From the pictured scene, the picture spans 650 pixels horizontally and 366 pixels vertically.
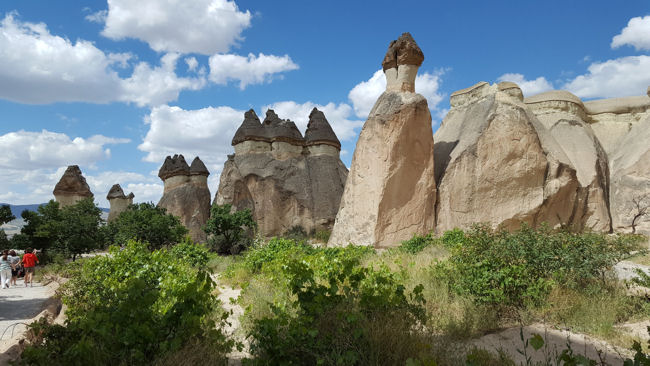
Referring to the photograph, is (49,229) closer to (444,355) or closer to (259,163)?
(259,163)

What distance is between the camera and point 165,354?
10.7 feet

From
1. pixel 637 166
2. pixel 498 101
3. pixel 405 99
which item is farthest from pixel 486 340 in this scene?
pixel 637 166

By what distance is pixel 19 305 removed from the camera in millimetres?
8242

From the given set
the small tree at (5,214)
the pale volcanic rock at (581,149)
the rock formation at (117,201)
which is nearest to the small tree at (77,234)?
the small tree at (5,214)

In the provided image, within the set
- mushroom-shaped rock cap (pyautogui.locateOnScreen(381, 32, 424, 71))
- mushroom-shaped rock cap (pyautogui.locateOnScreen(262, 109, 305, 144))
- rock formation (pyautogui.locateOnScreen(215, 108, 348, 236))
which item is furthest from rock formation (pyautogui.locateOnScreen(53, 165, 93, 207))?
mushroom-shaped rock cap (pyautogui.locateOnScreen(381, 32, 424, 71))

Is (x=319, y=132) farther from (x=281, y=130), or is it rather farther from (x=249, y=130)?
(x=249, y=130)

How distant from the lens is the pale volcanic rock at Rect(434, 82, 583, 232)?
12.3 metres

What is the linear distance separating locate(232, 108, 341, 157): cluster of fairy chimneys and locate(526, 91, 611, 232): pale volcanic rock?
32.8 ft

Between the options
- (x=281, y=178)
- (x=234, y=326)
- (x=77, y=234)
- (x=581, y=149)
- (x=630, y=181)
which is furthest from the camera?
(x=281, y=178)

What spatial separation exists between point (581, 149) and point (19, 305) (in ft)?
57.3

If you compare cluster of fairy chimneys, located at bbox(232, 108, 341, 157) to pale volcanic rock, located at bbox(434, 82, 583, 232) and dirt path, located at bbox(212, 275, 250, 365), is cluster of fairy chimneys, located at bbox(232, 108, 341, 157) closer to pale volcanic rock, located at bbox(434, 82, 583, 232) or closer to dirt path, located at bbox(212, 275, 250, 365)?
pale volcanic rock, located at bbox(434, 82, 583, 232)

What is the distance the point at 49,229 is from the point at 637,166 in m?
21.9

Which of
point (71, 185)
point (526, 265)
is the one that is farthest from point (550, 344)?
point (71, 185)

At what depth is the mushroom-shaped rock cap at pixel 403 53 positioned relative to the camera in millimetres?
12891
